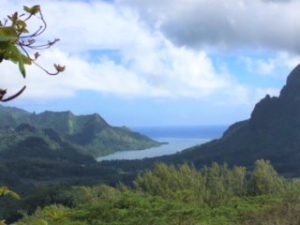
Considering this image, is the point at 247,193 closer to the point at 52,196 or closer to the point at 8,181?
the point at 52,196

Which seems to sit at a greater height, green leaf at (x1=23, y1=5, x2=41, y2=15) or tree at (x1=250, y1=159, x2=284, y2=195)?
green leaf at (x1=23, y1=5, x2=41, y2=15)

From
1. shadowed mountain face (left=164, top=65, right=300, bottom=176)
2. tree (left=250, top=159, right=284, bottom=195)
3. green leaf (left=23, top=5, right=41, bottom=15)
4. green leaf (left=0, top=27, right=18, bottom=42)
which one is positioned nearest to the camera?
green leaf (left=0, top=27, right=18, bottom=42)

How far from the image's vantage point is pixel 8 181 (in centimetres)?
12431

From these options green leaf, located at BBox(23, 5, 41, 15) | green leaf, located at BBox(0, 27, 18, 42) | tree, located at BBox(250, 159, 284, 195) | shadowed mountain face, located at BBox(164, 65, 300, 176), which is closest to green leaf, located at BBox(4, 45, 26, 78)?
green leaf, located at BBox(0, 27, 18, 42)

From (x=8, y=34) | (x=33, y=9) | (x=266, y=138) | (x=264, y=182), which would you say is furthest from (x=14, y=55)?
(x=266, y=138)

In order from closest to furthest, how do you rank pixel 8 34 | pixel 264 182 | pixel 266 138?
pixel 8 34
pixel 264 182
pixel 266 138

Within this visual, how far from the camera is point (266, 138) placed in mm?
161875

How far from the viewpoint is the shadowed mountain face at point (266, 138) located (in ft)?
480

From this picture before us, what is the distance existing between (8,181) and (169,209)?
102 meters

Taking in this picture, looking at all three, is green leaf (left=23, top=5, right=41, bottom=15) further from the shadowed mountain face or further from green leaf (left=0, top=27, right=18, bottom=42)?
the shadowed mountain face

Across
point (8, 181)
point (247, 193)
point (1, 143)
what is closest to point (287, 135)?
point (8, 181)

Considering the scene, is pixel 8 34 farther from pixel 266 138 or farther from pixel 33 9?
pixel 266 138

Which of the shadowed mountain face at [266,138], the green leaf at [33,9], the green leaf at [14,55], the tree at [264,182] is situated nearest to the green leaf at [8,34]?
the green leaf at [14,55]

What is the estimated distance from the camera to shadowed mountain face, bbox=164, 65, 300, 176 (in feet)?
480
